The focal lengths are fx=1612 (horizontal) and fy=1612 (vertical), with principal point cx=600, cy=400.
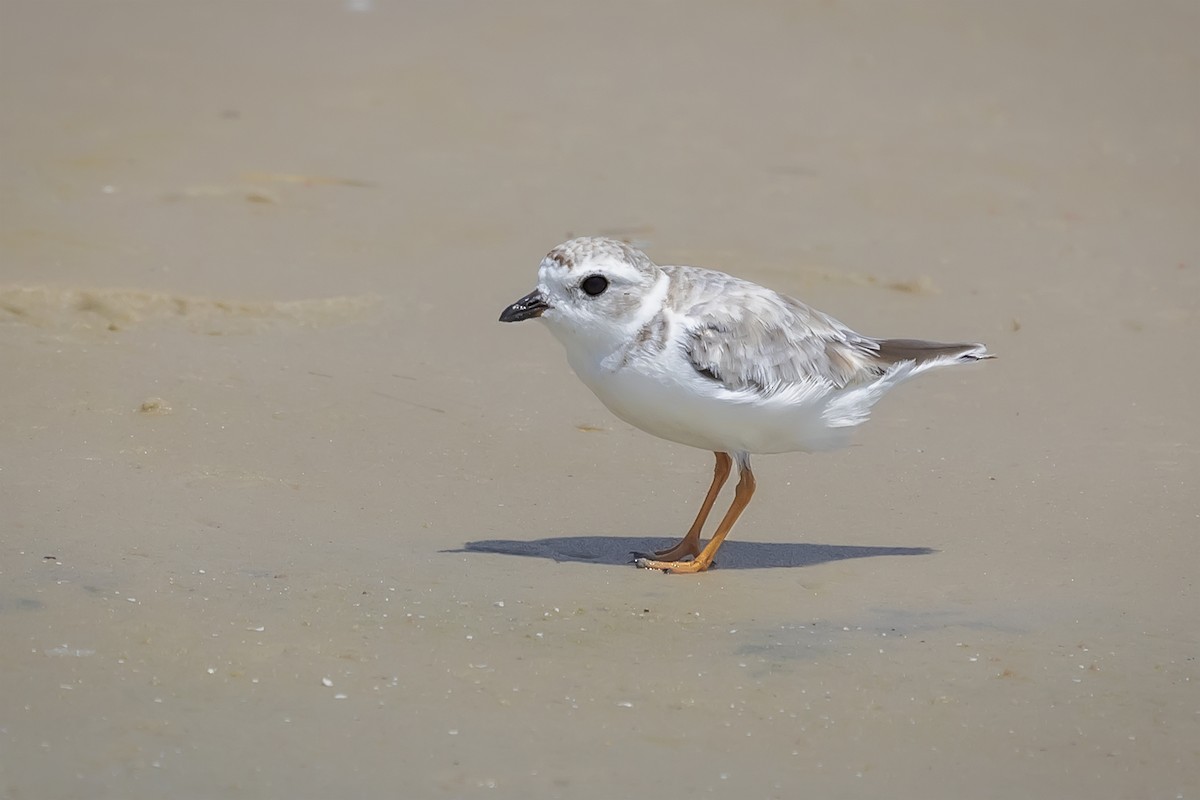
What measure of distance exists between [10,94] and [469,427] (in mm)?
6508

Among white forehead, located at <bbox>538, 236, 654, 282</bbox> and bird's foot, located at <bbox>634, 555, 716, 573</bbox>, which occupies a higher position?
white forehead, located at <bbox>538, 236, 654, 282</bbox>

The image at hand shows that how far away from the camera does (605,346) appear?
20.5 ft

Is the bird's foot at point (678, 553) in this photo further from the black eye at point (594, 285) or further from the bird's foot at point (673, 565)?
the black eye at point (594, 285)

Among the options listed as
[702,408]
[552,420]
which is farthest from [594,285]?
[552,420]

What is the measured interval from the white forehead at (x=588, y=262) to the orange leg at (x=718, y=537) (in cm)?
105

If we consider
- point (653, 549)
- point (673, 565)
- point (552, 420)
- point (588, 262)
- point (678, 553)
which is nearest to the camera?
point (588, 262)

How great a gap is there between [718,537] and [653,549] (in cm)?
32

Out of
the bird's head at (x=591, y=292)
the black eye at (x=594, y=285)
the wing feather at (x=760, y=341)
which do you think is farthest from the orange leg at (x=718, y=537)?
the black eye at (x=594, y=285)

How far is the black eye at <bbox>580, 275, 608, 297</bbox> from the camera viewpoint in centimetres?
619

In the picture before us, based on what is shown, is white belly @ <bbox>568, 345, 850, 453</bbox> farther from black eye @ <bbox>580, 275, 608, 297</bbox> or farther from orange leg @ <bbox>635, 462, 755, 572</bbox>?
black eye @ <bbox>580, 275, 608, 297</bbox>

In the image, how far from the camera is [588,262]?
6.18 metres

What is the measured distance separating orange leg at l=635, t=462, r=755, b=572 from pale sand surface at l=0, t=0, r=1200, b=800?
0.08 metres

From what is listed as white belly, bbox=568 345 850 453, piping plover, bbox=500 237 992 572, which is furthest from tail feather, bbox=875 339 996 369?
white belly, bbox=568 345 850 453

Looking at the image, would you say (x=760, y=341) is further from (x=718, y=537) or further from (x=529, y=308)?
(x=529, y=308)
